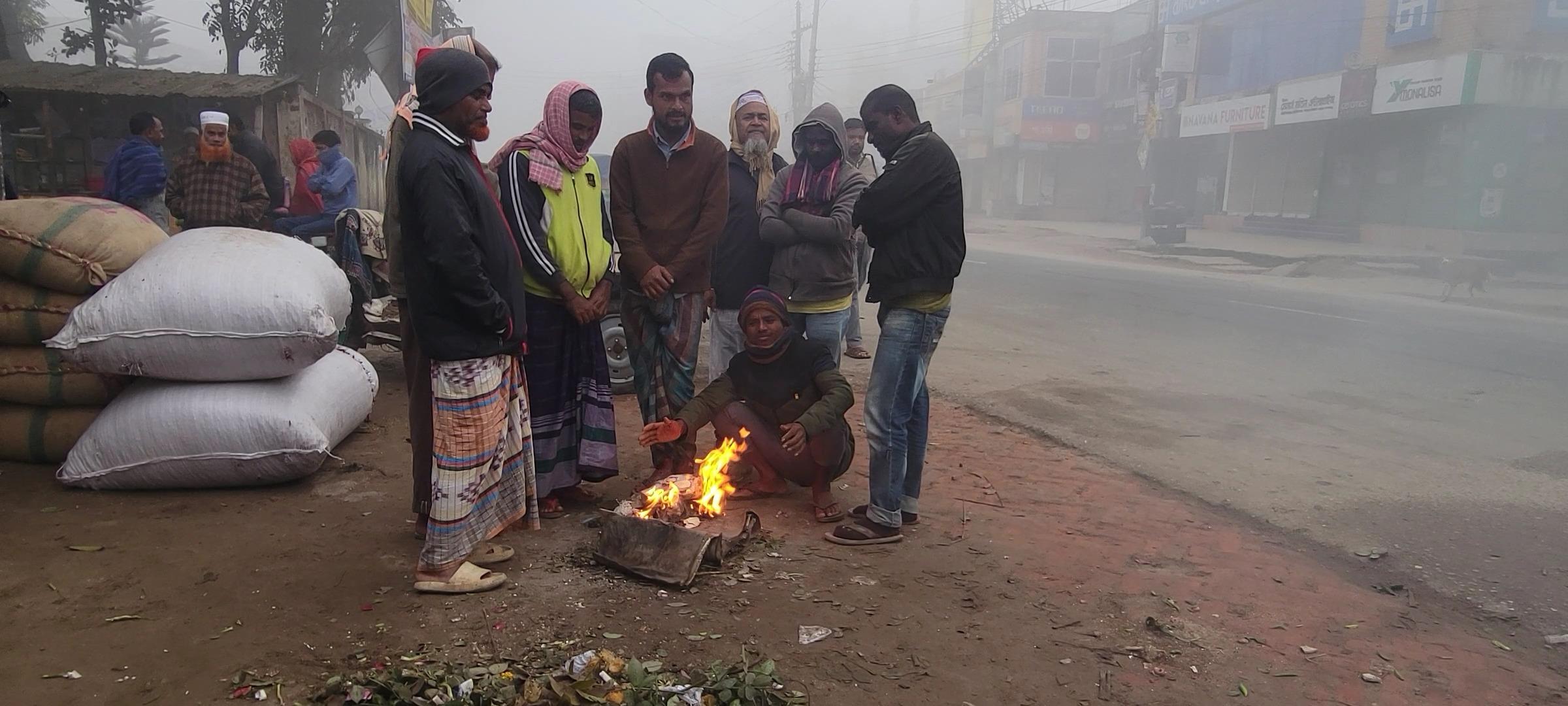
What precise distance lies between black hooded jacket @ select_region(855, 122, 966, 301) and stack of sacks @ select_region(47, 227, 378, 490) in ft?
8.39

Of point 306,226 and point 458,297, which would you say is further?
point 306,226

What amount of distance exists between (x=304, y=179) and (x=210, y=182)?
146cm

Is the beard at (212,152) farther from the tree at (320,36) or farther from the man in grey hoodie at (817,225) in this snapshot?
the tree at (320,36)

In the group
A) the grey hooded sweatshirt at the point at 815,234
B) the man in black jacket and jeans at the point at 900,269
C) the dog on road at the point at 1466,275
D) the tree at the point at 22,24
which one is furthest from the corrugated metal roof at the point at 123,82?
the dog on road at the point at 1466,275

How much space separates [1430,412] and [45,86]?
17.5 m

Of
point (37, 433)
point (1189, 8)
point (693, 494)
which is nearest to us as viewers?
point (693, 494)

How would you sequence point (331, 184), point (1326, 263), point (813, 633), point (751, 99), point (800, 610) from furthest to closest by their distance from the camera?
point (1326, 263)
point (331, 184)
point (751, 99)
point (800, 610)
point (813, 633)

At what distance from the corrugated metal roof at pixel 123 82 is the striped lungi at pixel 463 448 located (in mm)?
13047

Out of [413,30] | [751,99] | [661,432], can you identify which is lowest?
[661,432]

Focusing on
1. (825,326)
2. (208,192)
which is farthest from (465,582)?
(208,192)

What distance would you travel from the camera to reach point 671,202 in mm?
4457

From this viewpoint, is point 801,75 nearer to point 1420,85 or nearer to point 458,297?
point 1420,85

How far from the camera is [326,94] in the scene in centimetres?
2291

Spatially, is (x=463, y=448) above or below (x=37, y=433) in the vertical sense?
above
